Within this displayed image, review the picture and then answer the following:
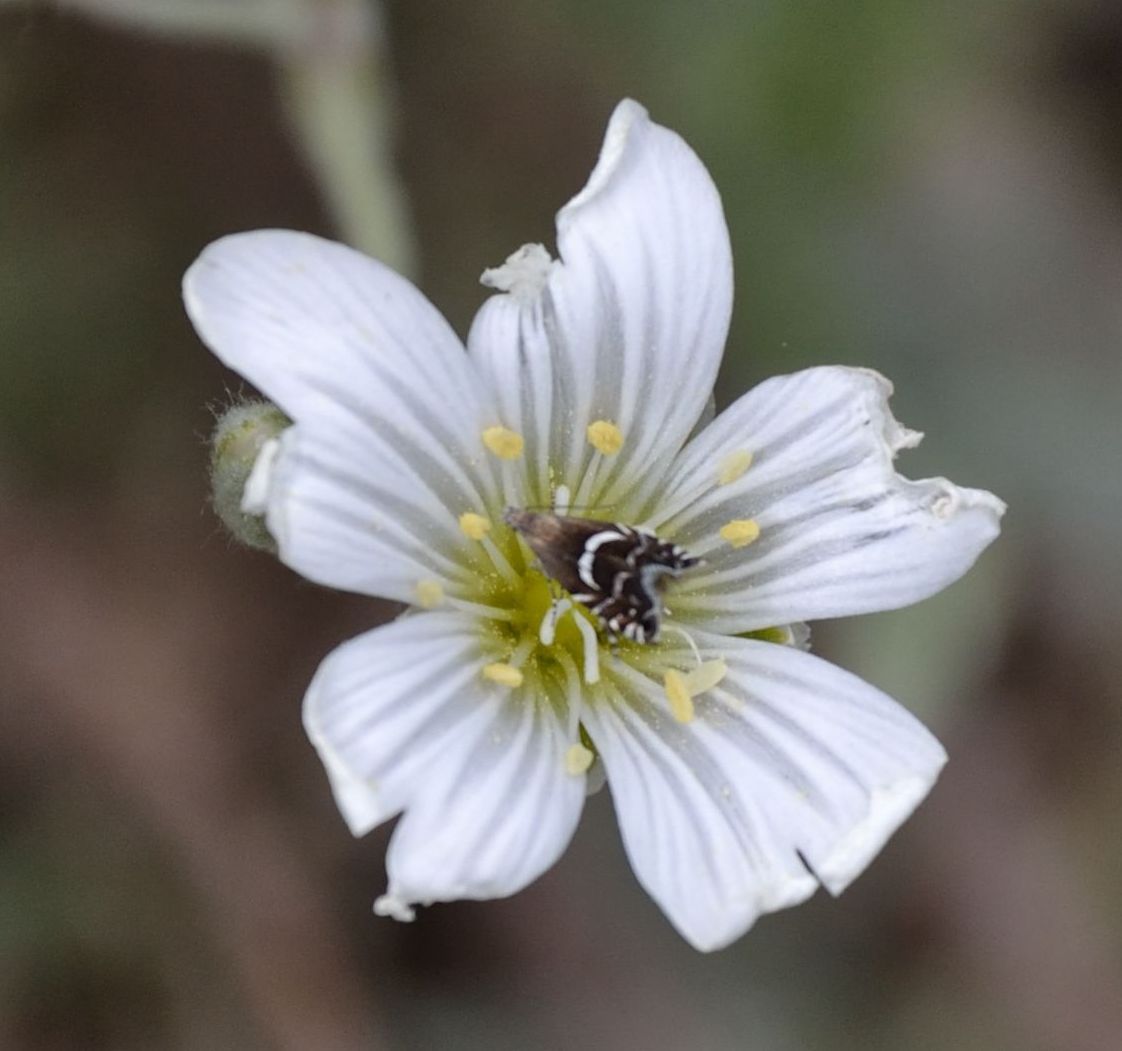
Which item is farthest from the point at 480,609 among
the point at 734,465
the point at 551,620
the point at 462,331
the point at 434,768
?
the point at 462,331

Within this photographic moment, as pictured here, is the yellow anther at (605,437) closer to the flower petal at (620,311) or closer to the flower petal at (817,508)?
the flower petal at (620,311)

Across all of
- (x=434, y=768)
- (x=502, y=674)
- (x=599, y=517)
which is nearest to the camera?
(x=434, y=768)

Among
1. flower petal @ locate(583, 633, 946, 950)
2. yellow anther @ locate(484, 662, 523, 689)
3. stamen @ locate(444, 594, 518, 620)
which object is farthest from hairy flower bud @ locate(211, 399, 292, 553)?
flower petal @ locate(583, 633, 946, 950)

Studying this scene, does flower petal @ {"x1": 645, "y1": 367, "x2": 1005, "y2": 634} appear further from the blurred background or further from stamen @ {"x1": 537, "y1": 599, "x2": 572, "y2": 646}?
the blurred background

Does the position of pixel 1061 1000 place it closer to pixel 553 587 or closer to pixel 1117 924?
pixel 1117 924

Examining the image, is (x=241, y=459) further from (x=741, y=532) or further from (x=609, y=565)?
(x=741, y=532)

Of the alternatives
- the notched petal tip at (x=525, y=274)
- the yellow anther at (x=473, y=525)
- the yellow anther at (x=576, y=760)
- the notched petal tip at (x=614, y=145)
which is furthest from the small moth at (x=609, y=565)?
the notched petal tip at (x=614, y=145)

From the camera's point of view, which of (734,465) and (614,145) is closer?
(614,145)
